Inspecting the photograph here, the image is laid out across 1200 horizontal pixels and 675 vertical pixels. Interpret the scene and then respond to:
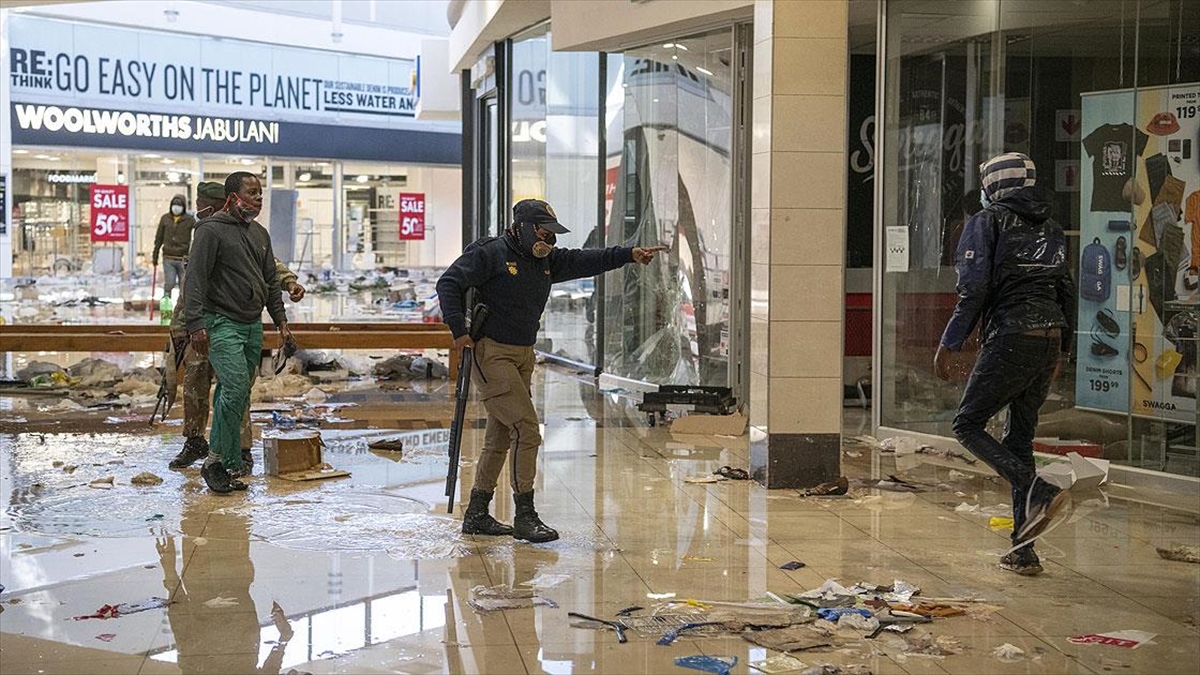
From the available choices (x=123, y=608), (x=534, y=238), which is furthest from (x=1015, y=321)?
(x=123, y=608)

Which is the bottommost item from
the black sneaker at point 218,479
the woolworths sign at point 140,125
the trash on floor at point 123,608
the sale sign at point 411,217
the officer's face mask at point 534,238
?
the trash on floor at point 123,608

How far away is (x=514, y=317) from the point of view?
269 inches

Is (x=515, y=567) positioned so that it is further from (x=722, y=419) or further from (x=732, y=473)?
(x=722, y=419)

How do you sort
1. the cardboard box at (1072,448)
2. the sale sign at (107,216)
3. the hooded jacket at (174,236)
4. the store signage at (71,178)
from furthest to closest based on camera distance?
the store signage at (71,178) → the sale sign at (107,216) → the hooded jacket at (174,236) → the cardboard box at (1072,448)

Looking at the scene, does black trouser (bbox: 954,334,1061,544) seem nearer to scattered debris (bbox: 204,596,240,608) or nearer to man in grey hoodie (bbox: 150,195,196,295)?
scattered debris (bbox: 204,596,240,608)

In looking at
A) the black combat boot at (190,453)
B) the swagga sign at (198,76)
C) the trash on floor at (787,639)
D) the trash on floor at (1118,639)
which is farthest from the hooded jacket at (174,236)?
the swagga sign at (198,76)

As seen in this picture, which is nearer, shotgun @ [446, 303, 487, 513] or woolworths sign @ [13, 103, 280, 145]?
shotgun @ [446, 303, 487, 513]

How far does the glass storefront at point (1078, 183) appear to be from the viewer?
28.8 feet

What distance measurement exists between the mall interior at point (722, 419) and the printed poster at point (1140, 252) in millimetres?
20

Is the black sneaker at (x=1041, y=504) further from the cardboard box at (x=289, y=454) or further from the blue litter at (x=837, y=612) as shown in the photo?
the cardboard box at (x=289, y=454)

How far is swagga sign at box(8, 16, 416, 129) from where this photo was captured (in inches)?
1346

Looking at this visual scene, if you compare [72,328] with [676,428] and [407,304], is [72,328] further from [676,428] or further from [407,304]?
[407,304]

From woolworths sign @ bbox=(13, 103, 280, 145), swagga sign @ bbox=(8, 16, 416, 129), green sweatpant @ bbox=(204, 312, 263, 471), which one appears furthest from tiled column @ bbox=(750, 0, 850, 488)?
swagga sign @ bbox=(8, 16, 416, 129)

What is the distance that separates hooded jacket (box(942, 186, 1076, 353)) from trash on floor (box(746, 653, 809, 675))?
2084 mm
